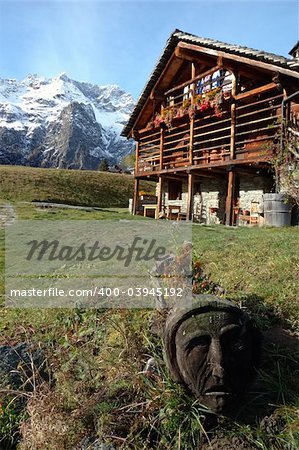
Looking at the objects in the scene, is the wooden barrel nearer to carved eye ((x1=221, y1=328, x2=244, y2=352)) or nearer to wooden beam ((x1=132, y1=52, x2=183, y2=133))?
carved eye ((x1=221, y1=328, x2=244, y2=352))

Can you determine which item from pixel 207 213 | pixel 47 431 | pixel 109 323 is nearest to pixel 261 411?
pixel 47 431

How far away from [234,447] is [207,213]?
1444 centimetres

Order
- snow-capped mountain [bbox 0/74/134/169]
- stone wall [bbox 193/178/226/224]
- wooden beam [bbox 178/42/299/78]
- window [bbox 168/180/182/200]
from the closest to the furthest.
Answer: wooden beam [bbox 178/42/299/78] → stone wall [bbox 193/178/226/224] → window [bbox 168/180/182/200] → snow-capped mountain [bbox 0/74/134/169]

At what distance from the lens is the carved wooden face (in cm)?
250

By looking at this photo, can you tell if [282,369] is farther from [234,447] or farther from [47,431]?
[47,431]

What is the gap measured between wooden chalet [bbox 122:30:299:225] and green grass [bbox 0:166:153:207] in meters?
10.8

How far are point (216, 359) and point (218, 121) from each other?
1377 cm

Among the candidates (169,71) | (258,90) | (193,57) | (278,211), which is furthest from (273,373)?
(169,71)

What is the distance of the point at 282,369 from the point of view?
3.21 meters

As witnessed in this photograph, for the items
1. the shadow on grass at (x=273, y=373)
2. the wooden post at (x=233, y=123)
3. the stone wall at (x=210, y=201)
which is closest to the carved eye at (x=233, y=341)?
the shadow on grass at (x=273, y=373)

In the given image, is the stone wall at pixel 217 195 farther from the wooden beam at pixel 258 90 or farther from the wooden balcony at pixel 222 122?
the wooden beam at pixel 258 90

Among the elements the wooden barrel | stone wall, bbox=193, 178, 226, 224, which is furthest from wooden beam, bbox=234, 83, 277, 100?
the wooden barrel

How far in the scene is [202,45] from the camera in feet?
46.8

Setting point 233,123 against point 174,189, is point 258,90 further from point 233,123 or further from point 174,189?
point 174,189
